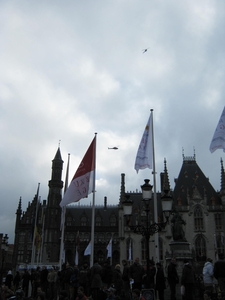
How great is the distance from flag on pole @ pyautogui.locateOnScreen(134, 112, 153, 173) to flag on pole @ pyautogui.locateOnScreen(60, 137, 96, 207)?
313 cm

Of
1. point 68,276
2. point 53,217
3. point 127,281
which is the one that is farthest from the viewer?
point 53,217

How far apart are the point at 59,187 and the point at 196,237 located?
3412 centimetres

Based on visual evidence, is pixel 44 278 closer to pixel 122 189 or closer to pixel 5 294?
pixel 5 294

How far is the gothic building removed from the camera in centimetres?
5750

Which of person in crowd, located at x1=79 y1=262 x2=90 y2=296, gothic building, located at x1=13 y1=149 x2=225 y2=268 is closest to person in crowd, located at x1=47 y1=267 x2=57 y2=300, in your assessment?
person in crowd, located at x1=79 y1=262 x2=90 y2=296

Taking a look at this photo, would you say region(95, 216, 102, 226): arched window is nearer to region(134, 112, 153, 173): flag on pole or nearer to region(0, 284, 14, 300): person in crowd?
region(134, 112, 153, 173): flag on pole

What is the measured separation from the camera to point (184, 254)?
3114 centimetres

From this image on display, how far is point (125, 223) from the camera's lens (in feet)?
193

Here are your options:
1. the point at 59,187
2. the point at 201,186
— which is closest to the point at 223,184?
the point at 201,186

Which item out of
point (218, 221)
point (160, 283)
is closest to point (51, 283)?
point (160, 283)

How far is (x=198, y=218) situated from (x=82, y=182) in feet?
141

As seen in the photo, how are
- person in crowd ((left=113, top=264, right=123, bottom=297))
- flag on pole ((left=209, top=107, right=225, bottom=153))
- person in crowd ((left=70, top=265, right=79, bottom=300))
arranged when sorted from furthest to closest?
1. person in crowd ((left=70, top=265, right=79, bottom=300))
2. flag on pole ((left=209, top=107, right=225, bottom=153))
3. person in crowd ((left=113, top=264, right=123, bottom=297))

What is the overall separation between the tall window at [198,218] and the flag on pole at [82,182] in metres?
41.9

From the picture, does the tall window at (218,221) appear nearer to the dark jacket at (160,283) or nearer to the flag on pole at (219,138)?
the flag on pole at (219,138)
